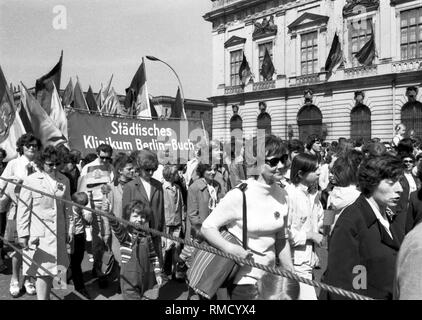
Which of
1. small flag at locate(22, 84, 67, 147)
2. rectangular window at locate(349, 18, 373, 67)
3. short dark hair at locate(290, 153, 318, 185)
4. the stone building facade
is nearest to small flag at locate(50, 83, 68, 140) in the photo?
small flag at locate(22, 84, 67, 147)

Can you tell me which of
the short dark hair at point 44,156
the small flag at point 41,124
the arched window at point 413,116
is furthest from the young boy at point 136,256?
the arched window at point 413,116

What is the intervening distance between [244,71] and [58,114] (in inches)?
1167

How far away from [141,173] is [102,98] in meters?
15.5

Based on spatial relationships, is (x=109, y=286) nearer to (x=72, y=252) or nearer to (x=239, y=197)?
(x=72, y=252)

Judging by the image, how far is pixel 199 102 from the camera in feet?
333

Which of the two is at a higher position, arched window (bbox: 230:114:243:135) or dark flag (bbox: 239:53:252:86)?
dark flag (bbox: 239:53:252:86)

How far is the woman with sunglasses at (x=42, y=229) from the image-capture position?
475 cm

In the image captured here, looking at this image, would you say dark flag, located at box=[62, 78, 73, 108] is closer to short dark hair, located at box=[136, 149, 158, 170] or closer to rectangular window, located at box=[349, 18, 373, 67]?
short dark hair, located at box=[136, 149, 158, 170]

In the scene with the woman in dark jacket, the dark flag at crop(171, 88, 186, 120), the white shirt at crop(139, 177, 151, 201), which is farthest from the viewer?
the dark flag at crop(171, 88, 186, 120)

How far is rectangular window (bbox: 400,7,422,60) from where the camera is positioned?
27.7m

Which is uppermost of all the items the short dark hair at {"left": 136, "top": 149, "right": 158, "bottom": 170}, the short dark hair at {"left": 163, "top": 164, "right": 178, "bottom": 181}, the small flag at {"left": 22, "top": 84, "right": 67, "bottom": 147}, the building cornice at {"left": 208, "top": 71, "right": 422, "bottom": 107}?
the building cornice at {"left": 208, "top": 71, "right": 422, "bottom": 107}

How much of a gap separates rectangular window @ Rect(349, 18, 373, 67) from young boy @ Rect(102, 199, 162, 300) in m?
28.7

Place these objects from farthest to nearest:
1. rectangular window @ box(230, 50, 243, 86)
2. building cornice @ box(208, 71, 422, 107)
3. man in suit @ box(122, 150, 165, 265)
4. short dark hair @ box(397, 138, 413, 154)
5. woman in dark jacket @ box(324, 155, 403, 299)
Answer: rectangular window @ box(230, 50, 243, 86)
building cornice @ box(208, 71, 422, 107)
short dark hair @ box(397, 138, 413, 154)
man in suit @ box(122, 150, 165, 265)
woman in dark jacket @ box(324, 155, 403, 299)

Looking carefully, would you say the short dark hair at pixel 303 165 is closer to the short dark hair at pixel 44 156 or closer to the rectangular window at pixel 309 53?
the short dark hair at pixel 44 156
